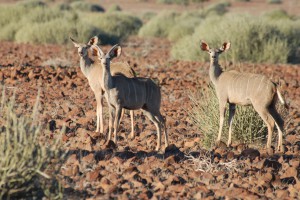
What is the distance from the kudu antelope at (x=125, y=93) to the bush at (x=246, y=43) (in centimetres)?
1130

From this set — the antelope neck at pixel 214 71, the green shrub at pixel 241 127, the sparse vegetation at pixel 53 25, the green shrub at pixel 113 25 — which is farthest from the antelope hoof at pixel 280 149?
the green shrub at pixel 113 25

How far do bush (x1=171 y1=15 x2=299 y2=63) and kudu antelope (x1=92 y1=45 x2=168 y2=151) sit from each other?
37.1 feet

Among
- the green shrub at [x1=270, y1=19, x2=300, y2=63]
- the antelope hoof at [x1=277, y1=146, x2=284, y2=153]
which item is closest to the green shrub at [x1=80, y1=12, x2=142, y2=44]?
the green shrub at [x1=270, y1=19, x2=300, y2=63]

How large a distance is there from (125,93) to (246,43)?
42.4 ft

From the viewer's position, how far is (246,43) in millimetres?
20062

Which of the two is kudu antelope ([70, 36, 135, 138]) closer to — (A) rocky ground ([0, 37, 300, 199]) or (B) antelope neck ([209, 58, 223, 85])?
(A) rocky ground ([0, 37, 300, 199])

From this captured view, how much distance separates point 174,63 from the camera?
1861cm

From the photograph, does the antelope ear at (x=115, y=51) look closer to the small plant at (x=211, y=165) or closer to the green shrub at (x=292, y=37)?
the small plant at (x=211, y=165)

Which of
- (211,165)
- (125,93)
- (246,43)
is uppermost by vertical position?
(125,93)

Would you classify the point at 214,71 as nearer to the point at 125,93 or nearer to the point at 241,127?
the point at 241,127

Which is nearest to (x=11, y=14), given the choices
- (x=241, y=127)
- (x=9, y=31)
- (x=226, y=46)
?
(x=9, y=31)

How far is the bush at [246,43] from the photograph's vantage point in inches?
786

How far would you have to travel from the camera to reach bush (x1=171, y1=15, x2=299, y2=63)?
19953 mm

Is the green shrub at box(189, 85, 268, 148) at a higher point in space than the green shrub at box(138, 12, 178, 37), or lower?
lower
